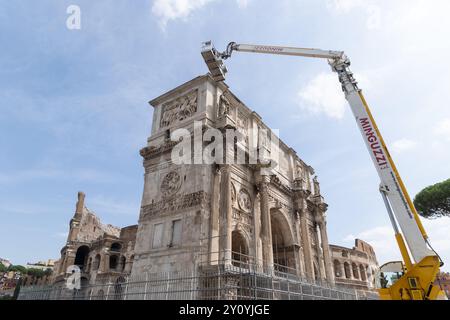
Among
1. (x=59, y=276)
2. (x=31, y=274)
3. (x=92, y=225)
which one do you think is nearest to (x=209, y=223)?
(x=59, y=276)

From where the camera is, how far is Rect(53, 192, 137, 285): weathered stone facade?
3784cm

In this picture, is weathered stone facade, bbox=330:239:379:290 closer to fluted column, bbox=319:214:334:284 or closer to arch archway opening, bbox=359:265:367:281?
arch archway opening, bbox=359:265:367:281

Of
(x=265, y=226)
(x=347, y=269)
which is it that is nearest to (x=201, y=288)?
(x=265, y=226)

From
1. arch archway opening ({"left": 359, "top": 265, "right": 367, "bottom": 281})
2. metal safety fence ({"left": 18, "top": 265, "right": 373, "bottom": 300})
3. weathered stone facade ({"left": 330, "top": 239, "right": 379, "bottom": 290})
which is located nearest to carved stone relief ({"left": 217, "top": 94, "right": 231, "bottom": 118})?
metal safety fence ({"left": 18, "top": 265, "right": 373, "bottom": 300})

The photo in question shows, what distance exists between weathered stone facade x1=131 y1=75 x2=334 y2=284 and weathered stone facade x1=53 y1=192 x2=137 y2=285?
833 inches

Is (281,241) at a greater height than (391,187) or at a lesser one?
greater

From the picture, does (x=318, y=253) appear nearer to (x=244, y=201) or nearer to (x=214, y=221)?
(x=244, y=201)

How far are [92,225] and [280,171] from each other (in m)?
36.4

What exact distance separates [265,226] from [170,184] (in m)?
6.45

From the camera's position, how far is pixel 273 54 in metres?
14.6

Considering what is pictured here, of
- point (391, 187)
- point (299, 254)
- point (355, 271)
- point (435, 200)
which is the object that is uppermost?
point (435, 200)

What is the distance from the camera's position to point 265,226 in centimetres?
1889

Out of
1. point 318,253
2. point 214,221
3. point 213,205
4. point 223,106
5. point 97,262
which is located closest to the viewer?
point 214,221
